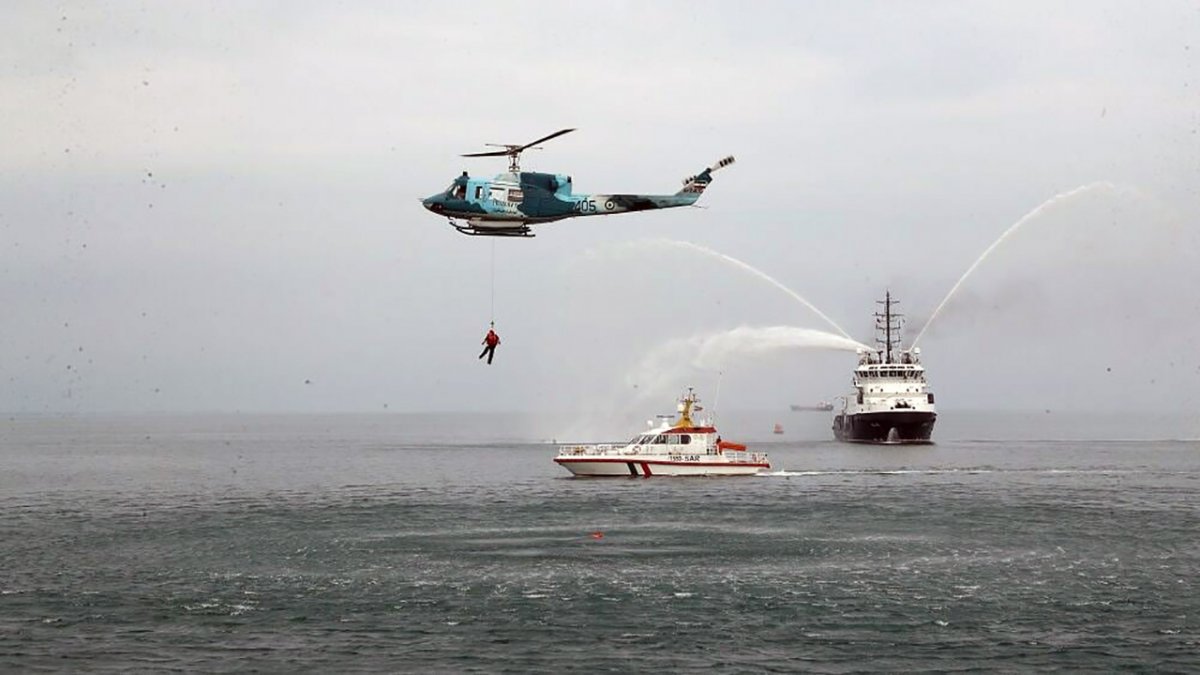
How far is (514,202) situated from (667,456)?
1455 inches

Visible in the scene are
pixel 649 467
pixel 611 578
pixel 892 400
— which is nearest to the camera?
pixel 611 578

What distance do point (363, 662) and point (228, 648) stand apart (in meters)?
5.38

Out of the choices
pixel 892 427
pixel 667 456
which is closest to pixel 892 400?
pixel 892 427

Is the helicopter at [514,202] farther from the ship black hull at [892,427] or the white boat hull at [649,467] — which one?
the ship black hull at [892,427]

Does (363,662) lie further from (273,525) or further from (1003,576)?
(273,525)

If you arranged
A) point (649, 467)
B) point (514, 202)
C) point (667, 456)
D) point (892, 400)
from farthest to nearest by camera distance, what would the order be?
1. point (892, 400)
2. point (667, 456)
3. point (649, 467)
4. point (514, 202)

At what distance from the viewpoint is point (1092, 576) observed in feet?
186

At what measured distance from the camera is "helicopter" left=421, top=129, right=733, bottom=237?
76.2 meters

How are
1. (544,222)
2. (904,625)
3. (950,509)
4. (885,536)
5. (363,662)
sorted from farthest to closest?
1. (950,509)
2. (544,222)
3. (885,536)
4. (904,625)
5. (363,662)

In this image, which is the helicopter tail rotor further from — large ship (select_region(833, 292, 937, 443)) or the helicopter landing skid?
large ship (select_region(833, 292, 937, 443))

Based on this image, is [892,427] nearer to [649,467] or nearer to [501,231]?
[649,467]

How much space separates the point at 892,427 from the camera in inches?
6501

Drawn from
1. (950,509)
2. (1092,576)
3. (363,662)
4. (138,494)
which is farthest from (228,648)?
(138,494)

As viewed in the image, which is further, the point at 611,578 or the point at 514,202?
the point at 514,202
